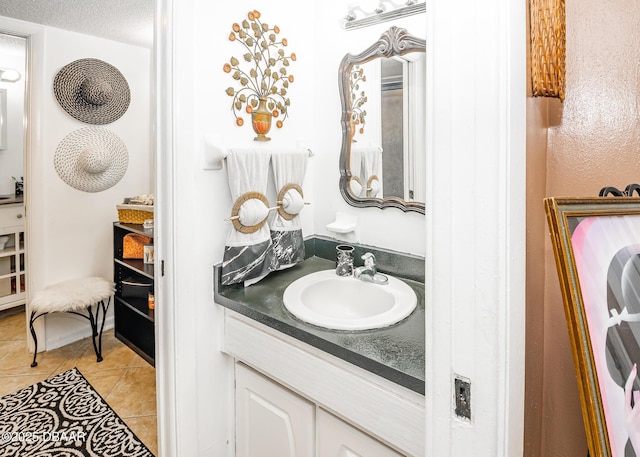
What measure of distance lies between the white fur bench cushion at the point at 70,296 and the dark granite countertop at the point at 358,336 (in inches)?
64.2

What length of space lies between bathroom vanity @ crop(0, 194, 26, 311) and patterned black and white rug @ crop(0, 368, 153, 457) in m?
1.37

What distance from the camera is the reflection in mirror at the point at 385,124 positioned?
1.42m

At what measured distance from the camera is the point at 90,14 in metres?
2.29

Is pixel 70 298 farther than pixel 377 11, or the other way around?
pixel 70 298

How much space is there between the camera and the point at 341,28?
5.24ft

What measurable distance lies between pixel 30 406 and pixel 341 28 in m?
2.50

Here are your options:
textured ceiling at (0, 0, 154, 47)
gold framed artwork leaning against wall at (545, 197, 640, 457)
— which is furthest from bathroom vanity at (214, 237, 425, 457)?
textured ceiling at (0, 0, 154, 47)

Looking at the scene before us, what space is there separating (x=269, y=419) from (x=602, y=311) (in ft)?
3.51

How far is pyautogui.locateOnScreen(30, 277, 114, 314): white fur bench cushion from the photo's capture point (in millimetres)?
2371

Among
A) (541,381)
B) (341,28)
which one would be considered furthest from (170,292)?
(341,28)

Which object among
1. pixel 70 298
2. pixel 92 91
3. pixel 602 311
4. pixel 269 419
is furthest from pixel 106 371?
pixel 602 311

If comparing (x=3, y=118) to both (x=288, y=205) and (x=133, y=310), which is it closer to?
(x=133, y=310)

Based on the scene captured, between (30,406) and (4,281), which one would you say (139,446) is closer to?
(30,406)

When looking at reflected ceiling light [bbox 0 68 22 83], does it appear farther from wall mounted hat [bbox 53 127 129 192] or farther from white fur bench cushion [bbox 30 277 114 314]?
white fur bench cushion [bbox 30 277 114 314]
